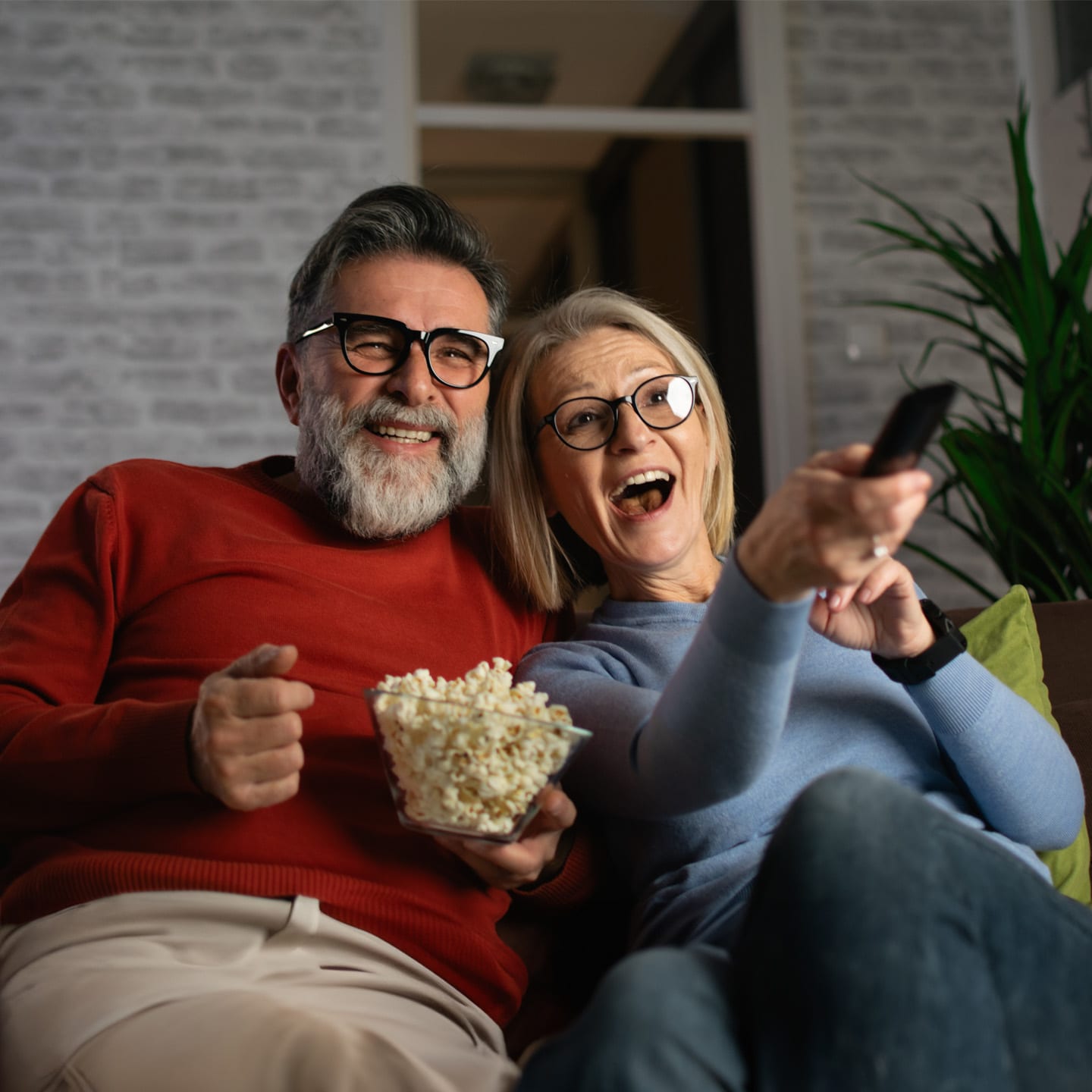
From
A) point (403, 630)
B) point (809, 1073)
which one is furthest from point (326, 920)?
point (809, 1073)

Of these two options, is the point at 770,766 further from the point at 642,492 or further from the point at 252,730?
the point at 252,730

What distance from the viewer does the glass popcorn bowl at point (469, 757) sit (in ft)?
3.16

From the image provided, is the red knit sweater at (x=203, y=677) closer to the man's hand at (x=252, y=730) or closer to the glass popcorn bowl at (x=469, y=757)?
the man's hand at (x=252, y=730)

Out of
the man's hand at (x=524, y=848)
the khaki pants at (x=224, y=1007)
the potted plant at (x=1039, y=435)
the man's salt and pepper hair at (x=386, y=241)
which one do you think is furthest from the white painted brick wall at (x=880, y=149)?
the khaki pants at (x=224, y=1007)

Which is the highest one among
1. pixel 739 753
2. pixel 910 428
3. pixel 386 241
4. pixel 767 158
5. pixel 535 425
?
pixel 767 158

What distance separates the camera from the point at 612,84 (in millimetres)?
4562

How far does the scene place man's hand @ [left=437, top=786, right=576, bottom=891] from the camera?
110cm

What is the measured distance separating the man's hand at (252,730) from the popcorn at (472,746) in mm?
83

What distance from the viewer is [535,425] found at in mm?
1576

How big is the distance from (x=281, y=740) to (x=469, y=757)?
18 cm

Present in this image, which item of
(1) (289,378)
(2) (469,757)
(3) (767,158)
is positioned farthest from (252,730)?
(3) (767,158)

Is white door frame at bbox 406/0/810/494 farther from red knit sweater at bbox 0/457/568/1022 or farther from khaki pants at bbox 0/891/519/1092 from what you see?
khaki pants at bbox 0/891/519/1092

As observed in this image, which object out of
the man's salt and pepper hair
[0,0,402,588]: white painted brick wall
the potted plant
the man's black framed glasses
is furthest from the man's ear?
[0,0,402,588]: white painted brick wall

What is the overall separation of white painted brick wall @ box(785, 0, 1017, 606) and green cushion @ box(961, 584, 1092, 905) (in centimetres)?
274
